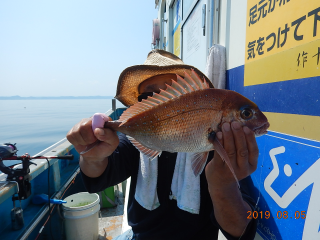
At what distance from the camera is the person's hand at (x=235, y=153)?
1.07 meters

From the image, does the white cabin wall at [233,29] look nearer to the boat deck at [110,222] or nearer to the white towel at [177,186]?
the white towel at [177,186]

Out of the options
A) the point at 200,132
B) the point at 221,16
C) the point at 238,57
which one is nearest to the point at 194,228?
the point at 200,132

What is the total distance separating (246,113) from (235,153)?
25 centimetres

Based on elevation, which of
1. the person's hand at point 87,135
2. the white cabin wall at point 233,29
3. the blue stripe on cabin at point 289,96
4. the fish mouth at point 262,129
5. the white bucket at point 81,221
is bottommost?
the white bucket at point 81,221

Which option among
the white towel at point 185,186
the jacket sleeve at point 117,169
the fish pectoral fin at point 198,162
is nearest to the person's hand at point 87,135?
the jacket sleeve at point 117,169

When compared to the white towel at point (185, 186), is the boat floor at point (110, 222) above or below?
below

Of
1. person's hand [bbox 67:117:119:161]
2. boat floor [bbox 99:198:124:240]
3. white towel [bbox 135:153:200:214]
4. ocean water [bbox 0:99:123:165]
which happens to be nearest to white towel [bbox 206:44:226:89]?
white towel [bbox 135:153:200:214]

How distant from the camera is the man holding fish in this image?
3.59 ft

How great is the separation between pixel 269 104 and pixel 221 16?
1.30m

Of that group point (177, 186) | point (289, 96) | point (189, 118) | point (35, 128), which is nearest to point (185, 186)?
point (177, 186)

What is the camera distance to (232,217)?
1.33 metres

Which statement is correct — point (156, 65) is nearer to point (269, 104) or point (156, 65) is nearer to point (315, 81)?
point (269, 104)

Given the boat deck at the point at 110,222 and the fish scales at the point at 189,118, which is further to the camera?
the boat deck at the point at 110,222
